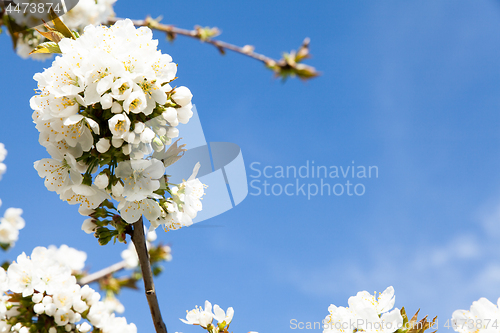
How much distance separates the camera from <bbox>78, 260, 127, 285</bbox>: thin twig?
411 cm

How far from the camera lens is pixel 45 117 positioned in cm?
155

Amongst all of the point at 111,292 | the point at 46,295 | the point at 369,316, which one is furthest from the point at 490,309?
the point at 111,292

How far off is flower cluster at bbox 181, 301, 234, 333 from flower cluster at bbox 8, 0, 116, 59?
8.11 ft

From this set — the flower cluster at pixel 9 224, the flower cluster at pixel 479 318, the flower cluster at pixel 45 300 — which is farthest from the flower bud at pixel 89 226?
the flower cluster at pixel 9 224

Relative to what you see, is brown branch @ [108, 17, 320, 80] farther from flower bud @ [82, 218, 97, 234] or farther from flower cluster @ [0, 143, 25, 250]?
flower cluster @ [0, 143, 25, 250]

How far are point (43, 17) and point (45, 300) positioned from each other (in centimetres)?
221

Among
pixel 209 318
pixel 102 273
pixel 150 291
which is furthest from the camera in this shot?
pixel 102 273

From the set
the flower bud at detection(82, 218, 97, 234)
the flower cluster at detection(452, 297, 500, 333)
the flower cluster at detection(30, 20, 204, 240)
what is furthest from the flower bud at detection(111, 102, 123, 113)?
the flower cluster at detection(452, 297, 500, 333)

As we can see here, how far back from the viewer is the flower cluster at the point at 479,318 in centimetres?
168

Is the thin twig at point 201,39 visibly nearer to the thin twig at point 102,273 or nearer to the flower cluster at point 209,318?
the flower cluster at point 209,318

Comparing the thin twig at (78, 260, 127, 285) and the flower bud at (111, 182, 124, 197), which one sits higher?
the thin twig at (78, 260, 127, 285)

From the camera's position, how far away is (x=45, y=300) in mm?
2174

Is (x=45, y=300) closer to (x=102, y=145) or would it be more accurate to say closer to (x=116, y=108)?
(x=102, y=145)

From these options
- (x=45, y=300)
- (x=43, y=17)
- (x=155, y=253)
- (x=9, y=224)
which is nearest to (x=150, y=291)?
(x=45, y=300)
